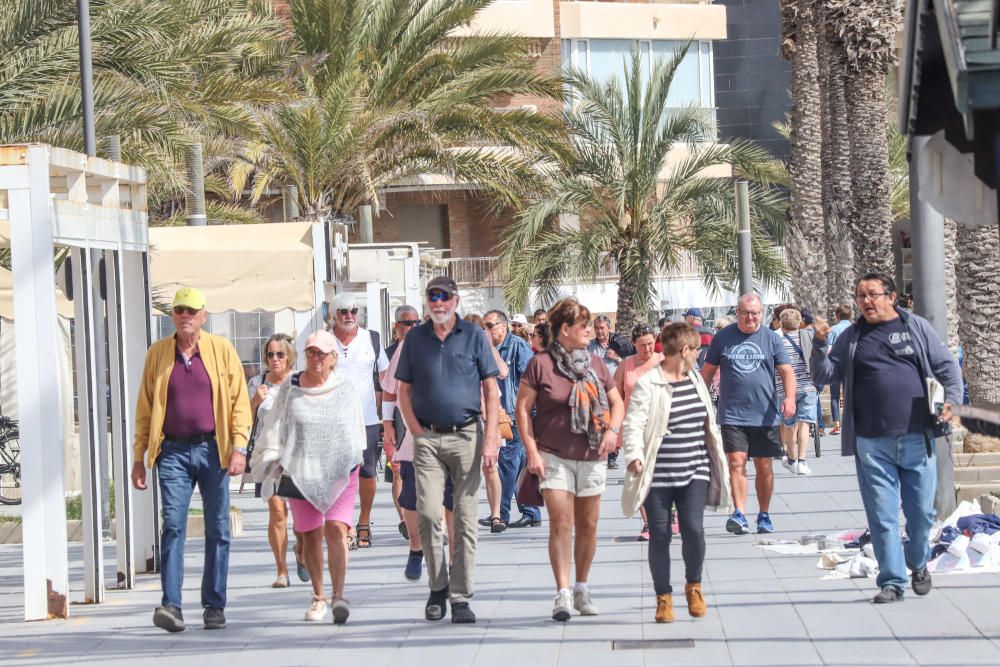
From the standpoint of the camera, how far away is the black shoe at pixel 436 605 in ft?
28.3

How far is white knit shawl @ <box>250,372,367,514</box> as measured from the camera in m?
8.64

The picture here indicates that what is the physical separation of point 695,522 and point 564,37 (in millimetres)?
36986

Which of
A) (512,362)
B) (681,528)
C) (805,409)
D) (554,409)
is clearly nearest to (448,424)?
(554,409)

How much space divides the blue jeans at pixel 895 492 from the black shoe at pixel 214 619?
3655 mm

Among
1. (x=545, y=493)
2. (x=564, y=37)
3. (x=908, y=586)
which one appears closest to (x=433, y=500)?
(x=545, y=493)

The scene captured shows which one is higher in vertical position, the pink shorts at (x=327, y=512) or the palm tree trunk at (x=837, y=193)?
the palm tree trunk at (x=837, y=193)

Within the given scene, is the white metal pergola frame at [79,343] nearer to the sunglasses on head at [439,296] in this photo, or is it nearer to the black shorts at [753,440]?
the sunglasses on head at [439,296]

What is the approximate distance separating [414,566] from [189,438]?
216 cm

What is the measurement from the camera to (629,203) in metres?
27.2

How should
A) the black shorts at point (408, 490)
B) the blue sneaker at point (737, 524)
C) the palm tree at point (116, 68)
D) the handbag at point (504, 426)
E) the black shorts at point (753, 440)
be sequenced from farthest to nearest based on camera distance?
the palm tree at point (116, 68)
the blue sneaker at point (737, 524)
the handbag at point (504, 426)
the black shorts at point (753, 440)
the black shorts at point (408, 490)

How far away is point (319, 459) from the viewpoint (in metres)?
8.66

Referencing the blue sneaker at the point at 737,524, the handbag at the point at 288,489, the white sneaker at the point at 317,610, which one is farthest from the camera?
the blue sneaker at the point at 737,524

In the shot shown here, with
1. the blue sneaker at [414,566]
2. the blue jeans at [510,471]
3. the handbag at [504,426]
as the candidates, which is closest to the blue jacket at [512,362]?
the blue jeans at [510,471]

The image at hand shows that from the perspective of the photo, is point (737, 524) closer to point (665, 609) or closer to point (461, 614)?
point (665, 609)
